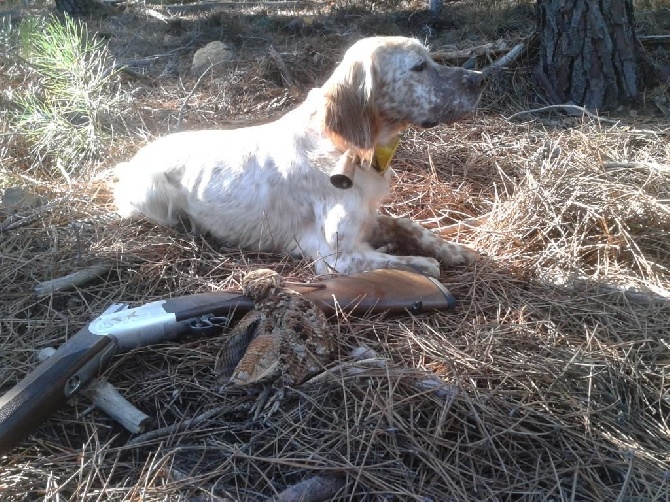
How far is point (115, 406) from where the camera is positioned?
6.86 feet

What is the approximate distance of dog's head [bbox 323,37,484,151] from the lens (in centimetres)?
301

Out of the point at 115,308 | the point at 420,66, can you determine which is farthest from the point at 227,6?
the point at 115,308

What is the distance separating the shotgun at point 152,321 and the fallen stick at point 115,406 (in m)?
0.04

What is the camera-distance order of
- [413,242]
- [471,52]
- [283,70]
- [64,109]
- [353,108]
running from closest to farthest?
[353,108], [413,242], [64,109], [471,52], [283,70]

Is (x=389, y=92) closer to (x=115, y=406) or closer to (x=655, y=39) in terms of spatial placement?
(x=115, y=406)

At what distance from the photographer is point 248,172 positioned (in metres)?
3.26

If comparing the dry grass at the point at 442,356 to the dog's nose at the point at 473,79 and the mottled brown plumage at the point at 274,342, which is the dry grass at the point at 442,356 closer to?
the mottled brown plumage at the point at 274,342

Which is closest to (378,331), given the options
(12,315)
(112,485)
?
(112,485)

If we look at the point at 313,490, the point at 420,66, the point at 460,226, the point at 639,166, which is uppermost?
the point at 420,66

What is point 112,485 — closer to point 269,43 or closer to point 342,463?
point 342,463

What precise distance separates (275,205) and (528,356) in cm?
156

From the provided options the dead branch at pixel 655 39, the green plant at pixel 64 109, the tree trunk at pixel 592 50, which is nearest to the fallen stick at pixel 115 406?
the green plant at pixel 64 109

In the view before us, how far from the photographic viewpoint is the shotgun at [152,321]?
1896 mm

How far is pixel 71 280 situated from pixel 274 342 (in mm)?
1272
